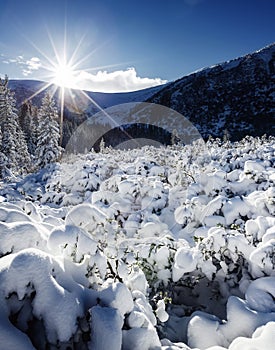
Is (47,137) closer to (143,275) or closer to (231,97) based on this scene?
(143,275)

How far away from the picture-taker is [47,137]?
27.8 meters

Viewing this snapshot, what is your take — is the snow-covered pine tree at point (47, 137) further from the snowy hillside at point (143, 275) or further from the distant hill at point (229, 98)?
the distant hill at point (229, 98)

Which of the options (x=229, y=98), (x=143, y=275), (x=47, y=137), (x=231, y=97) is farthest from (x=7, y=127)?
(x=231, y=97)

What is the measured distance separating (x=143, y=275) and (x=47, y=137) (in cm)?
2632

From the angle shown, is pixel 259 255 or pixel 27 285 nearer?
pixel 27 285

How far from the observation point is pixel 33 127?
52.7 meters

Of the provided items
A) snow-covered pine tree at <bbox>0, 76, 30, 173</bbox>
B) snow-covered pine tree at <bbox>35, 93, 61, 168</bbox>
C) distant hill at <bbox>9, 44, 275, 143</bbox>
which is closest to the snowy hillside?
snow-covered pine tree at <bbox>35, 93, 61, 168</bbox>

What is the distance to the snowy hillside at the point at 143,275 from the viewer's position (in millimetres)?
2090

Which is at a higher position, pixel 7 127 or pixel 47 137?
pixel 7 127

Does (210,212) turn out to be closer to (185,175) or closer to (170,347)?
(185,175)

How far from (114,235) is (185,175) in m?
5.15

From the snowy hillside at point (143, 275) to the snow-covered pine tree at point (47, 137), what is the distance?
21.2 m

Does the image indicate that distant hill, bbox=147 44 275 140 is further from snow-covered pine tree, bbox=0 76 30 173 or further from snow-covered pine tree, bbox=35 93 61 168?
snow-covered pine tree, bbox=0 76 30 173

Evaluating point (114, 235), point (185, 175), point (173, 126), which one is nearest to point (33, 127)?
point (173, 126)
